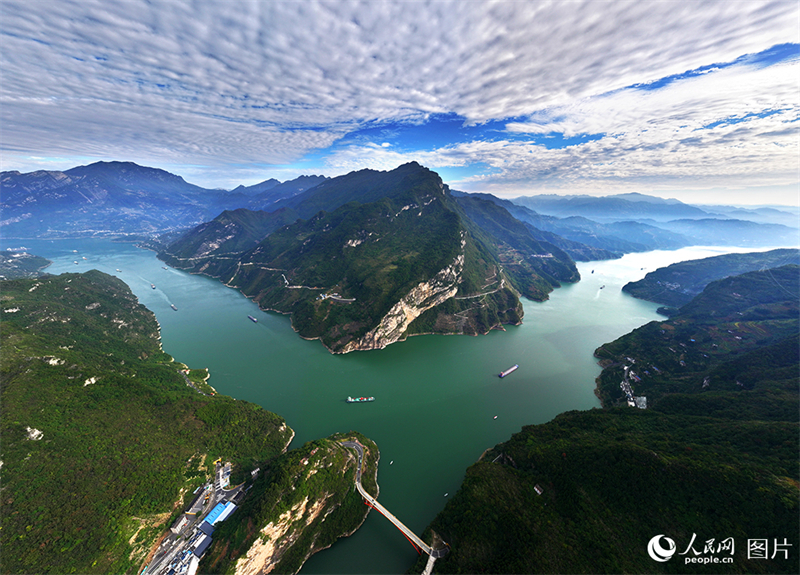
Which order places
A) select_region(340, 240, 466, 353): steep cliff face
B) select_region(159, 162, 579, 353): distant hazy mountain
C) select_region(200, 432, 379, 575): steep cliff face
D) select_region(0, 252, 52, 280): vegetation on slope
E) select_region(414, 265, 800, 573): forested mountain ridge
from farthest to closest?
select_region(0, 252, 52, 280): vegetation on slope < select_region(159, 162, 579, 353): distant hazy mountain < select_region(340, 240, 466, 353): steep cliff face < select_region(200, 432, 379, 575): steep cliff face < select_region(414, 265, 800, 573): forested mountain ridge

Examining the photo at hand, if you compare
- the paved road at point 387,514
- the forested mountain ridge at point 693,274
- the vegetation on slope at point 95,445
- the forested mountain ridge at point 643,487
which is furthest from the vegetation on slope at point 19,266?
the forested mountain ridge at point 693,274

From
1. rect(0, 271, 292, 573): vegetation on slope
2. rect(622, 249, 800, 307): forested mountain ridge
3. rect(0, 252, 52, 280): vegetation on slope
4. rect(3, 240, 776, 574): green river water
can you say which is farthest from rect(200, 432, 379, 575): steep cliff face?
rect(0, 252, 52, 280): vegetation on slope

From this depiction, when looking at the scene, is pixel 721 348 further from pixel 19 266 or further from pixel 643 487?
pixel 19 266

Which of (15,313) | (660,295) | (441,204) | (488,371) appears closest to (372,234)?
(441,204)

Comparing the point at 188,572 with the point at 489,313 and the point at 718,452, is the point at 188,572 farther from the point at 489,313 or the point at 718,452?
the point at 489,313

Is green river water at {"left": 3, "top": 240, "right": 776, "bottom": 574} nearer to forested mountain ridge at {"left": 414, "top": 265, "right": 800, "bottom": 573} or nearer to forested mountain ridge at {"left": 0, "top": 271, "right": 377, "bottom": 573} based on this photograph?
forested mountain ridge at {"left": 0, "top": 271, "right": 377, "bottom": 573}

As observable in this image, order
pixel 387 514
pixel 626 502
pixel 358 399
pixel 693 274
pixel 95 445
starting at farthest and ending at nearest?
pixel 693 274
pixel 358 399
pixel 95 445
pixel 387 514
pixel 626 502

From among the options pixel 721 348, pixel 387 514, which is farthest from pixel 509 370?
pixel 721 348

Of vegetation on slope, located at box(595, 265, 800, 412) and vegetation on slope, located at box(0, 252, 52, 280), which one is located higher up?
vegetation on slope, located at box(0, 252, 52, 280)
